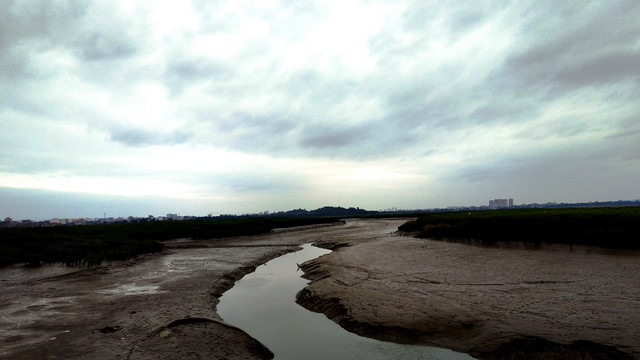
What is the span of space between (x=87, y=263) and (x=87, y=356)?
50.3 ft

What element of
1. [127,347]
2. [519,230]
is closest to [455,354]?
[127,347]

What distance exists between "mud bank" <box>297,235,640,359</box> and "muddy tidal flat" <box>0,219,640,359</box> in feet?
0.11

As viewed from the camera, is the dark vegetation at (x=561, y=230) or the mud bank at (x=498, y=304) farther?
the dark vegetation at (x=561, y=230)

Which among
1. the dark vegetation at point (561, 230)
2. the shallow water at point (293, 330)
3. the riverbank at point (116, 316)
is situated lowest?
the shallow water at point (293, 330)

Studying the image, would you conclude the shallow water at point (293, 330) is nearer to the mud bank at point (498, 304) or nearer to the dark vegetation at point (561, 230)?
the mud bank at point (498, 304)

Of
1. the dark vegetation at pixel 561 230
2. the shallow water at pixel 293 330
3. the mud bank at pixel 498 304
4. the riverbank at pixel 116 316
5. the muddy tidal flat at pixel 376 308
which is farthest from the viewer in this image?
the dark vegetation at pixel 561 230

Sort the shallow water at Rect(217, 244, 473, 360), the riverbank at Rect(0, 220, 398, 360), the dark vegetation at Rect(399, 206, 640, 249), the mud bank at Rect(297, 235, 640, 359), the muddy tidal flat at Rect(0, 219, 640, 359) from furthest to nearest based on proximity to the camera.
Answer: the dark vegetation at Rect(399, 206, 640, 249)
the shallow water at Rect(217, 244, 473, 360)
the riverbank at Rect(0, 220, 398, 360)
the muddy tidal flat at Rect(0, 219, 640, 359)
the mud bank at Rect(297, 235, 640, 359)

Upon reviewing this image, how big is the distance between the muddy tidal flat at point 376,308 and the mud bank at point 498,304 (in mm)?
33

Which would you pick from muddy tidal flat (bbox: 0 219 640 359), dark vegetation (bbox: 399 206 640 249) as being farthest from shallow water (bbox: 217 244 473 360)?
dark vegetation (bbox: 399 206 640 249)

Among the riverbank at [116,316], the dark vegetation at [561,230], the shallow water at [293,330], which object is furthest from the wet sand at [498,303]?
the riverbank at [116,316]

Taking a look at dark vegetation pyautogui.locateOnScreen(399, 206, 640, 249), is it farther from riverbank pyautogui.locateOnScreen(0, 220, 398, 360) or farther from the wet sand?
riverbank pyautogui.locateOnScreen(0, 220, 398, 360)

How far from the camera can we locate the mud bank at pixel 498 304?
23.3 ft

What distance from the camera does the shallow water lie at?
7.70 metres

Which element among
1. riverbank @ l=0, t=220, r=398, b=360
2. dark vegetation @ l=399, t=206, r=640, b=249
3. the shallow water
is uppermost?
dark vegetation @ l=399, t=206, r=640, b=249
